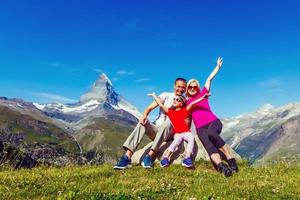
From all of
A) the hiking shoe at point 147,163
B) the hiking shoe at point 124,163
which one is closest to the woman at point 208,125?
the hiking shoe at point 147,163

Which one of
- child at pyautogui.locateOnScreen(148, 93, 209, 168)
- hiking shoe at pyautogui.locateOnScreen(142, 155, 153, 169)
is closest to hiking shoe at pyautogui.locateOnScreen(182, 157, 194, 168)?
child at pyautogui.locateOnScreen(148, 93, 209, 168)

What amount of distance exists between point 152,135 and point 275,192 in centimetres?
874

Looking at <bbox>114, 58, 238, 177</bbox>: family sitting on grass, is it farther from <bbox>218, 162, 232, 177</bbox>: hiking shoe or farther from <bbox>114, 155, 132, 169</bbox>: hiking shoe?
<bbox>218, 162, 232, 177</bbox>: hiking shoe

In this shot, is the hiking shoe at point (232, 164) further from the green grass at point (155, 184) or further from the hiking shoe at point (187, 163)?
the hiking shoe at point (187, 163)

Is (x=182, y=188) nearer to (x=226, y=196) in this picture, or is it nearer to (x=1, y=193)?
(x=226, y=196)

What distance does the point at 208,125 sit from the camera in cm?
1831

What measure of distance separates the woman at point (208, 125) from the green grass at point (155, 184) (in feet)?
3.66

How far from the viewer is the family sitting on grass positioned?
17953mm

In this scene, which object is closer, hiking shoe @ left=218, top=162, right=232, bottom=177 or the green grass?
the green grass

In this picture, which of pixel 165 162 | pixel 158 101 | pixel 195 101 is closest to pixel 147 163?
pixel 165 162

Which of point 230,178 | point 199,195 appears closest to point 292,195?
point 199,195

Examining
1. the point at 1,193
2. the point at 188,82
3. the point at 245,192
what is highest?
the point at 188,82

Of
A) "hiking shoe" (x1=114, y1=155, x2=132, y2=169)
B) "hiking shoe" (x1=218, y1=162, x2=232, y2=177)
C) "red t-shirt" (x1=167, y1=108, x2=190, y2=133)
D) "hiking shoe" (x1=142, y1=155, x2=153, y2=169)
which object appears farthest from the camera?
"red t-shirt" (x1=167, y1=108, x2=190, y2=133)

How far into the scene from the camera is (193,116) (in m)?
18.8
